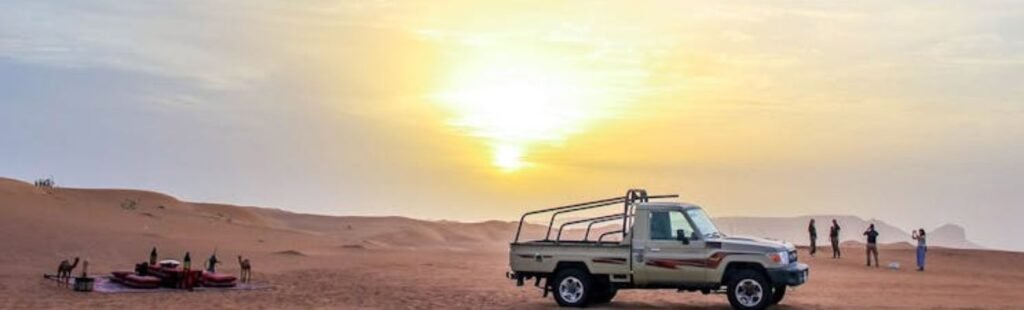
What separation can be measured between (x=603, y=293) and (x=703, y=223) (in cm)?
261

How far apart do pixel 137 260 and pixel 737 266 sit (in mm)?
22309

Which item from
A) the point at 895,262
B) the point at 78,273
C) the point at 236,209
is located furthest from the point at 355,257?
the point at 236,209

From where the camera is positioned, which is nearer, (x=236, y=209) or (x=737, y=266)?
(x=737, y=266)

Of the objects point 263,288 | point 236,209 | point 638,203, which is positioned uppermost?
point 236,209

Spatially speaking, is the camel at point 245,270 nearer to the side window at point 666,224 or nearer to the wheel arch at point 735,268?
the side window at point 666,224

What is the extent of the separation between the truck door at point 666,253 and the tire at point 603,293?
1155 mm

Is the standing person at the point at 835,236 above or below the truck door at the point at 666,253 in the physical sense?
above

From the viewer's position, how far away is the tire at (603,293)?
21.8m

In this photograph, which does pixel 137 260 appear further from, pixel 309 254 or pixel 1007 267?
pixel 1007 267

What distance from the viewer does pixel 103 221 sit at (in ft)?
149

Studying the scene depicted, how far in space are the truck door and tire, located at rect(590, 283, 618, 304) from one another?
115 centimetres

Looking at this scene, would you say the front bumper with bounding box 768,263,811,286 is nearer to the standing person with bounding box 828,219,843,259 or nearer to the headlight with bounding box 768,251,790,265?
the headlight with bounding box 768,251,790,265

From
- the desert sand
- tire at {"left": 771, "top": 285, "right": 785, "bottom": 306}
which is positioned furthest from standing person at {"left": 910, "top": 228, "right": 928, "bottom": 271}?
tire at {"left": 771, "top": 285, "right": 785, "bottom": 306}

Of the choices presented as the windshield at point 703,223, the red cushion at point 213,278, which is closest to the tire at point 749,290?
the windshield at point 703,223
